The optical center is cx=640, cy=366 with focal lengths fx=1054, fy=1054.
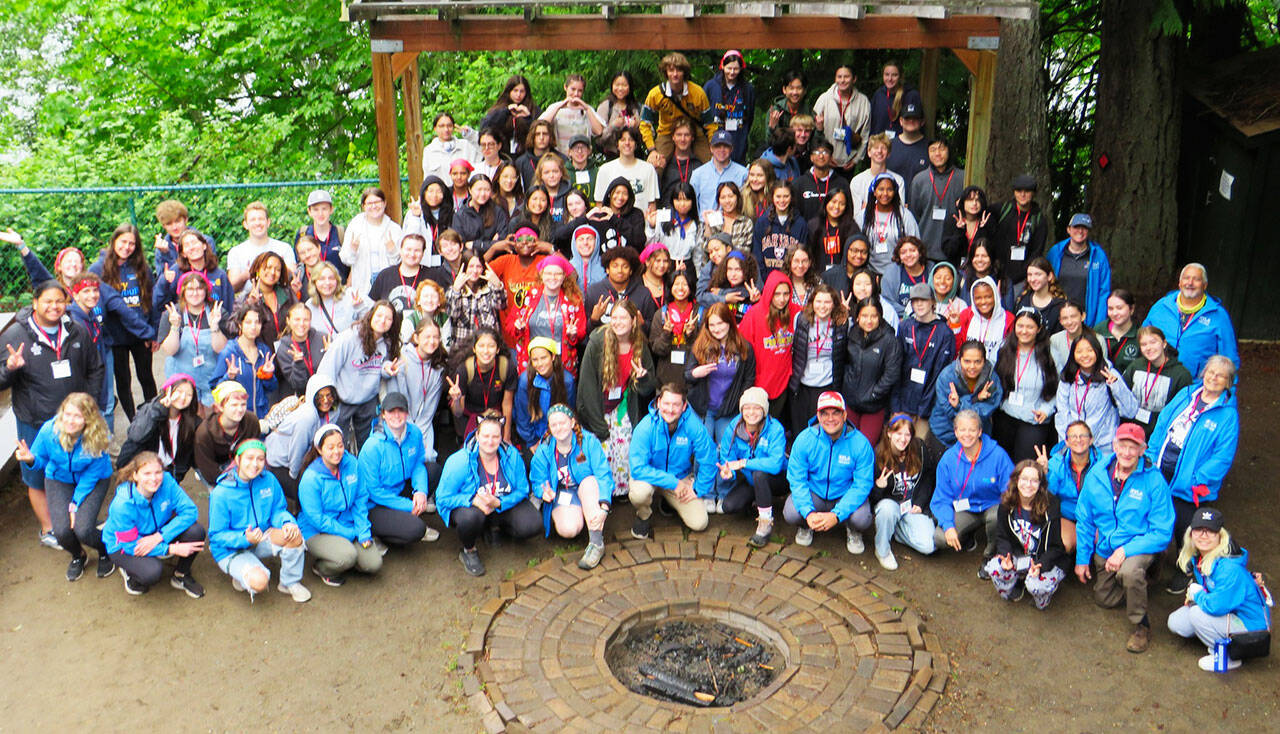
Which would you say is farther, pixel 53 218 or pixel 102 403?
pixel 53 218

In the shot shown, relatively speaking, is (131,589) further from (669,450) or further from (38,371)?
(669,450)

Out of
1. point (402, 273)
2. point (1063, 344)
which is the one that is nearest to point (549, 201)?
point (402, 273)

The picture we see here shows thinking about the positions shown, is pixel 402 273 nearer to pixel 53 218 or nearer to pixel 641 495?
pixel 641 495

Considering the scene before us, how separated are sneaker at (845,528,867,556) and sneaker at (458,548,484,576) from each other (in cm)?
275

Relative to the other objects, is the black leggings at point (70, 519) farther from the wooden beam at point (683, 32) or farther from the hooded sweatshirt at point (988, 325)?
the hooded sweatshirt at point (988, 325)

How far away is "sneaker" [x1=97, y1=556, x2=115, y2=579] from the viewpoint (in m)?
7.52

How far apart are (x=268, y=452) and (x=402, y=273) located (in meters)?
1.95

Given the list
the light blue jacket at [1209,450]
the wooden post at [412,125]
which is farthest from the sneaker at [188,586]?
the light blue jacket at [1209,450]

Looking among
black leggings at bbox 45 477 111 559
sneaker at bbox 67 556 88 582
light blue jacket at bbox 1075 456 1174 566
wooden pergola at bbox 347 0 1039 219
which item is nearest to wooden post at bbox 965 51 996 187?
wooden pergola at bbox 347 0 1039 219

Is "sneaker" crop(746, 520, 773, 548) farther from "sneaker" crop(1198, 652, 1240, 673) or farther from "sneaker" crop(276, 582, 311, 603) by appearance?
"sneaker" crop(276, 582, 311, 603)

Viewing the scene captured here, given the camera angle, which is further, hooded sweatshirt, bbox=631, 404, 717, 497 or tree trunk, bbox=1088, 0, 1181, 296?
tree trunk, bbox=1088, 0, 1181, 296

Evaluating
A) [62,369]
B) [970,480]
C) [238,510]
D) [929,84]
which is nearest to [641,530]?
[970,480]

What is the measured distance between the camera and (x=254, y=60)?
51.6ft

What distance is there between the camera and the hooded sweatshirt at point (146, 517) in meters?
7.09
